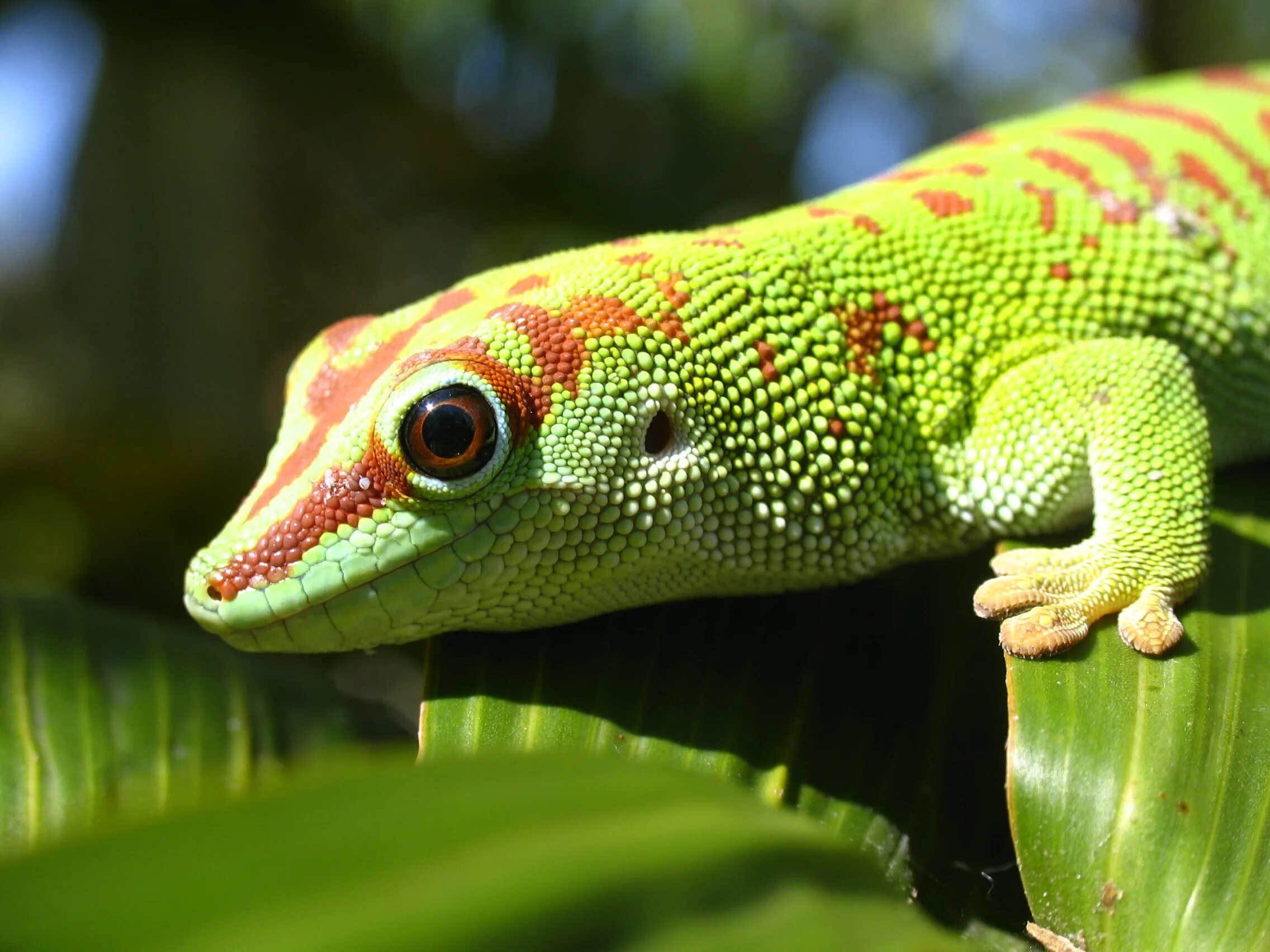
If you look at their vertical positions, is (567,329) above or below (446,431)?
above

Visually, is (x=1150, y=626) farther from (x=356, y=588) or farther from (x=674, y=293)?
(x=356, y=588)

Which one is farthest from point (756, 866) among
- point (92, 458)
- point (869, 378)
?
point (92, 458)

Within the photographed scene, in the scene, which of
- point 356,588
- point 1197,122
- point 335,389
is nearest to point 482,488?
point 356,588

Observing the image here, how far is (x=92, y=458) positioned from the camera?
895cm

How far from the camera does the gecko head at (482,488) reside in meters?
1.72

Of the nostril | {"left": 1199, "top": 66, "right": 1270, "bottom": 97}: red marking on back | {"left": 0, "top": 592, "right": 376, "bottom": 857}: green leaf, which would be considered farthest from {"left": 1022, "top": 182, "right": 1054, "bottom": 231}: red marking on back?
{"left": 0, "top": 592, "right": 376, "bottom": 857}: green leaf

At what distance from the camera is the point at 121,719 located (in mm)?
2170

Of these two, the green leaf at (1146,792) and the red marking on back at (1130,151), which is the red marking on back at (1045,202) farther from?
the green leaf at (1146,792)

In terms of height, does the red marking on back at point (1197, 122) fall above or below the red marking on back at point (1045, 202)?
above

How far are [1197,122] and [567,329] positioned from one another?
2.26 m

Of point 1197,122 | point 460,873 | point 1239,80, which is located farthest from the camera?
point 1239,80

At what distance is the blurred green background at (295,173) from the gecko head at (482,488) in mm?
5757

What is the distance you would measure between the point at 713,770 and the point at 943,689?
0.51 meters

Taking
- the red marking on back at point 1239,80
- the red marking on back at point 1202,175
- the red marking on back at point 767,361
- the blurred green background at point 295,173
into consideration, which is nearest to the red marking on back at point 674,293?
the red marking on back at point 767,361
